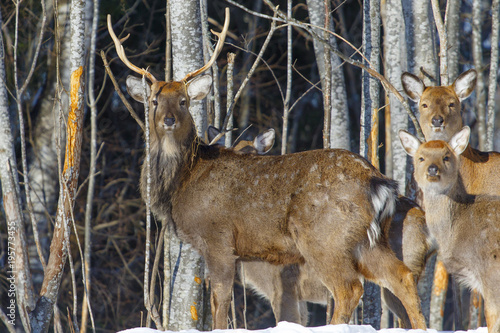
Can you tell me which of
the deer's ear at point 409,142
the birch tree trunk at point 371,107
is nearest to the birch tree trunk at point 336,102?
the birch tree trunk at point 371,107

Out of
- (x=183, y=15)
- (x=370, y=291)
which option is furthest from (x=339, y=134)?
(x=183, y=15)

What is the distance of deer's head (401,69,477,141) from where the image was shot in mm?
6848

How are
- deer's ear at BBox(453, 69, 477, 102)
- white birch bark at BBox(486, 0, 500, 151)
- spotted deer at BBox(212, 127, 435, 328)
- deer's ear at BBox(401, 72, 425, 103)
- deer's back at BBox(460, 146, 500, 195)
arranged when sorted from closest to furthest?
spotted deer at BBox(212, 127, 435, 328) → deer's back at BBox(460, 146, 500, 195) → deer's ear at BBox(453, 69, 477, 102) → deer's ear at BBox(401, 72, 425, 103) → white birch bark at BBox(486, 0, 500, 151)

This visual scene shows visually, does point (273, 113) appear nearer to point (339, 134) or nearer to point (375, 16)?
point (339, 134)

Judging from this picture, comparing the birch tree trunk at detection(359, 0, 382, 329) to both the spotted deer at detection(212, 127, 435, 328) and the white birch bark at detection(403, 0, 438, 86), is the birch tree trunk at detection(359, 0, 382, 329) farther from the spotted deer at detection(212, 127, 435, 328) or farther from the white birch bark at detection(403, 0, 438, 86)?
the white birch bark at detection(403, 0, 438, 86)

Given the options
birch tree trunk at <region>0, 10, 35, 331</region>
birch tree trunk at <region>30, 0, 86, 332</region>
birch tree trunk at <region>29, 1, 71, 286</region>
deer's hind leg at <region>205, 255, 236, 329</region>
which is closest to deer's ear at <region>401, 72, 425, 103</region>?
deer's hind leg at <region>205, 255, 236, 329</region>

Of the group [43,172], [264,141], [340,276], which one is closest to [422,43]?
[264,141]

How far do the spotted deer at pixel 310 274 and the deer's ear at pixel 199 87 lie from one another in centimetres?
64

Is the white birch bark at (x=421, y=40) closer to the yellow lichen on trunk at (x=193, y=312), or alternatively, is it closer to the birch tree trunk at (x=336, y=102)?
the birch tree trunk at (x=336, y=102)

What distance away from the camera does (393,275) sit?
566 cm

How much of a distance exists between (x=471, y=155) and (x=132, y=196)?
838cm

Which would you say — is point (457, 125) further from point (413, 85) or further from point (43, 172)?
point (43, 172)

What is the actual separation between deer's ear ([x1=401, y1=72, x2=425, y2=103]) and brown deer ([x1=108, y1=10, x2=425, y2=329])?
1843 mm

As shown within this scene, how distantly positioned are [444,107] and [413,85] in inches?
21.5
